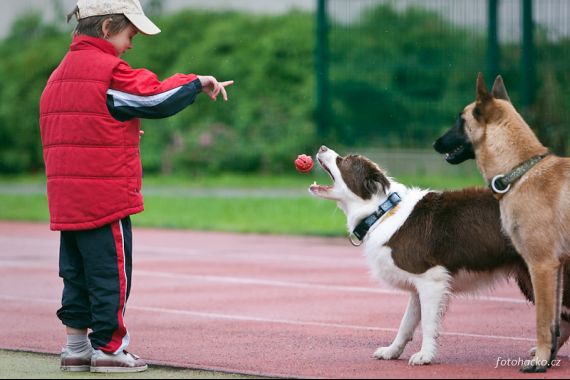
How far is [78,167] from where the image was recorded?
7.46 m

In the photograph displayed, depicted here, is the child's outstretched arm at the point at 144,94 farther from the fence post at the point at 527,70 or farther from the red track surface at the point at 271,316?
the fence post at the point at 527,70

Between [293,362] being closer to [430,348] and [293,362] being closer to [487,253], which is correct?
[430,348]

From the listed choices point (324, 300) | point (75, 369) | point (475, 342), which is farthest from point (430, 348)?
point (324, 300)

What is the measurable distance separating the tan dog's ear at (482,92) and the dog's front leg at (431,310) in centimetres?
120

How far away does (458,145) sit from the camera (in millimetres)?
7883

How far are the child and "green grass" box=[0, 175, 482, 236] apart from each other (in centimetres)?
1079

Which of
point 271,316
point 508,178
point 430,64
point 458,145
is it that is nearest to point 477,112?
point 458,145

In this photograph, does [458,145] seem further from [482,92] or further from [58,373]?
[58,373]

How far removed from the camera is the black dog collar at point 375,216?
26.8ft

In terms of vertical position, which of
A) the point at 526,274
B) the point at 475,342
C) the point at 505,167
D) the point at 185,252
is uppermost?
the point at 505,167

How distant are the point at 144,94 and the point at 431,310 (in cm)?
236

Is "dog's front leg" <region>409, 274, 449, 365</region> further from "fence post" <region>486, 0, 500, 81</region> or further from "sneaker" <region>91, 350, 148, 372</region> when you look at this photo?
"fence post" <region>486, 0, 500, 81</region>


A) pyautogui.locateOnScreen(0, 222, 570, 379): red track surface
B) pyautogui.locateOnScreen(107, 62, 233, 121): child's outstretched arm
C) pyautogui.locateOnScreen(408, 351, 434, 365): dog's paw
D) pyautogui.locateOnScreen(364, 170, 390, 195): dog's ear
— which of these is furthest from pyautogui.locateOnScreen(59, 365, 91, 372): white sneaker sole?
pyautogui.locateOnScreen(364, 170, 390, 195): dog's ear

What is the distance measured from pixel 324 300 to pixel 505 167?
4561 millimetres
